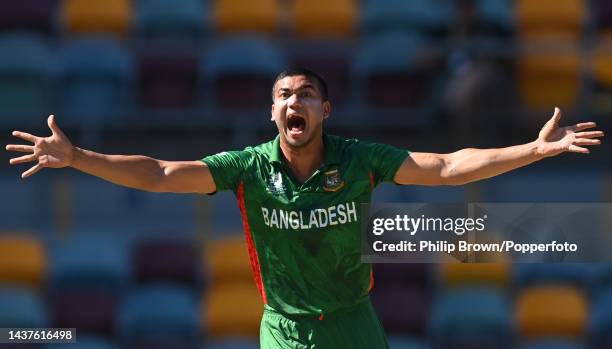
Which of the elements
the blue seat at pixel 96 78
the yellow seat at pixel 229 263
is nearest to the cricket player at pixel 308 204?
the yellow seat at pixel 229 263

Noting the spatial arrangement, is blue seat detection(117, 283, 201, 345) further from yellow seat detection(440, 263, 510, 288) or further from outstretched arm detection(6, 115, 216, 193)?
outstretched arm detection(6, 115, 216, 193)

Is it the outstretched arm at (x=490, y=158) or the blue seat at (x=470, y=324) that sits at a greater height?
the outstretched arm at (x=490, y=158)

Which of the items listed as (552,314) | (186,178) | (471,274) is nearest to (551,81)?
(471,274)

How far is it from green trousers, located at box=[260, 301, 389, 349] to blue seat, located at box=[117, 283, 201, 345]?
4.85 meters

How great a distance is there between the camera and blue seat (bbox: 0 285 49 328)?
10633mm

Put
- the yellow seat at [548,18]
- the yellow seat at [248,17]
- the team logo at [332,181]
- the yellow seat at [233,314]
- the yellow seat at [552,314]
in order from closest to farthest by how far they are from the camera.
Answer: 1. the team logo at [332,181]
2. the yellow seat at [233,314]
3. the yellow seat at [552,314]
4. the yellow seat at [248,17]
5. the yellow seat at [548,18]

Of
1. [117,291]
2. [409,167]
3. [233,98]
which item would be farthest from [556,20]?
[409,167]

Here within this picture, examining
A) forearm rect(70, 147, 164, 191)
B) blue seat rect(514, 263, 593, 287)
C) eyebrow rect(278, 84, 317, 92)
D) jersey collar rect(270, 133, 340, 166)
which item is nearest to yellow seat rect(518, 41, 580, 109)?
blue seat rect(514, 263, 593, 287)

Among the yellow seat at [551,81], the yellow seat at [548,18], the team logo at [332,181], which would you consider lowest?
the team logo at [332,181]

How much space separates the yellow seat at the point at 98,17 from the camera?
1230 cm

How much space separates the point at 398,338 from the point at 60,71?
3859 mm

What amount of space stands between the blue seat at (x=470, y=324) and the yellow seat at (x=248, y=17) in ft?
10.3

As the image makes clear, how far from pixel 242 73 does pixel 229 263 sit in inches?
70.8

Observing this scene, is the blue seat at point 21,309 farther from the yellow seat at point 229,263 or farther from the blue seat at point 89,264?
the yellow seat at point 229,263
